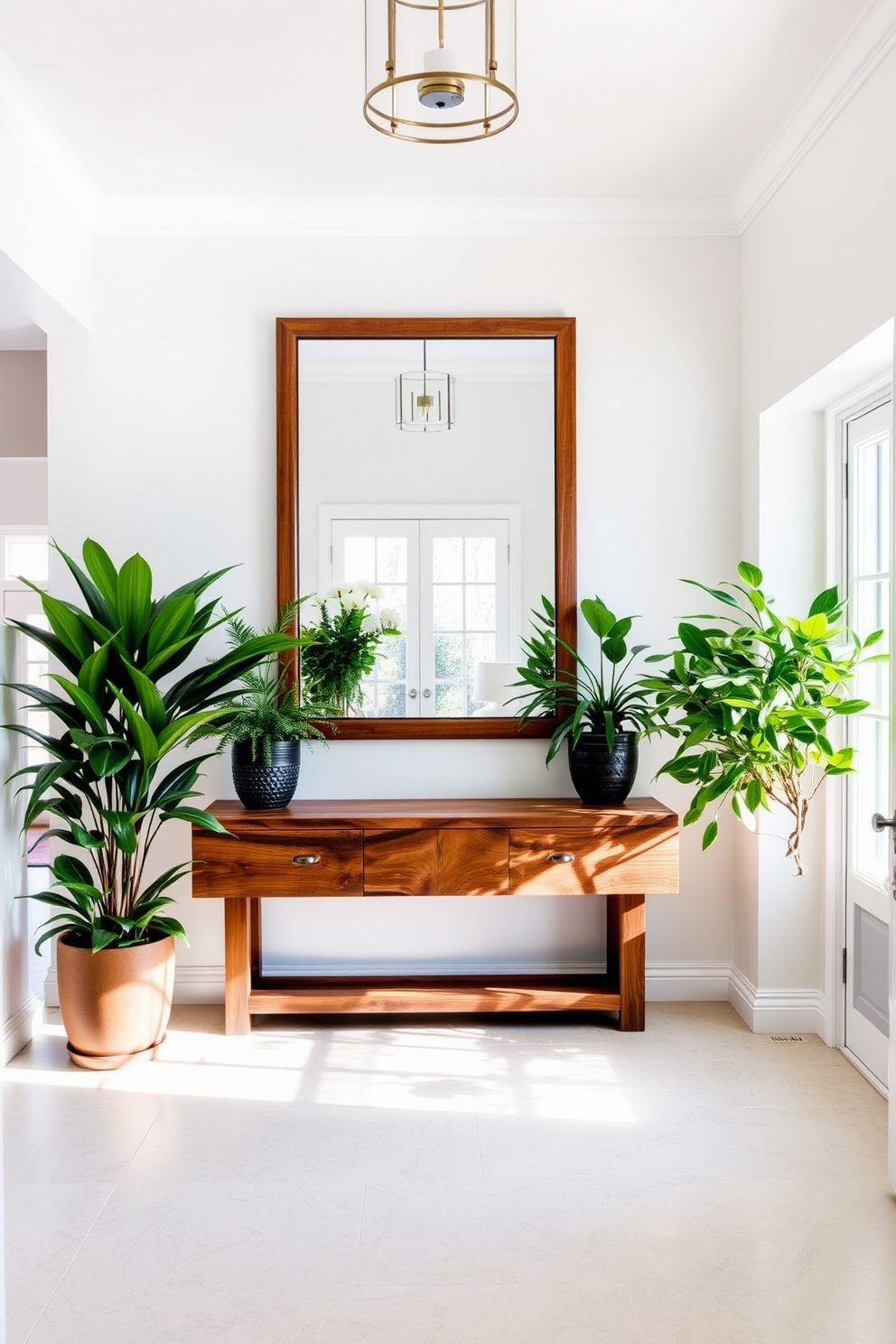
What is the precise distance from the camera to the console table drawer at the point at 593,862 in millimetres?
3273

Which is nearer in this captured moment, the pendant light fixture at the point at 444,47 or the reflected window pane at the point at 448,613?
the pendant light fixture at the point at 444,47

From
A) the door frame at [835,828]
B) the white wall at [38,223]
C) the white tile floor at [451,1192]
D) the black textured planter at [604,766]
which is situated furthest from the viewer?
the black textured planter at [604,766]

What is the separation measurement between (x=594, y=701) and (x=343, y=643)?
0.90 m

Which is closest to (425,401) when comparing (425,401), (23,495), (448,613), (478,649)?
(425,401)

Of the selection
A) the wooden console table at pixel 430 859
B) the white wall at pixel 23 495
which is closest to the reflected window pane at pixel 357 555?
the wooden console table at pixel 430 859

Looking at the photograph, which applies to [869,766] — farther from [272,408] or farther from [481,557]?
[272,408]

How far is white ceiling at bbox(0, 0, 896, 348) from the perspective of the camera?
2541 millimetres

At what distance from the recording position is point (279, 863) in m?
3.24

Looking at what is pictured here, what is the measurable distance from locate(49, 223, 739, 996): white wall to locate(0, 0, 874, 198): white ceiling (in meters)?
0.24

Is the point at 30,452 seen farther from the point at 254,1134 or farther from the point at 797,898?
the point at 797,898

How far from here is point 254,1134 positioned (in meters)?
2.70

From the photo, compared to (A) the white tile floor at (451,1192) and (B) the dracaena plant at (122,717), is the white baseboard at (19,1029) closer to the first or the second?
(A) the white tile floor at (451,1192)

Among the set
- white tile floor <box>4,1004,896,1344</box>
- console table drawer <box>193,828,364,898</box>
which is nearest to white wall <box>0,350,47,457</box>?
console table drawer <box>193,828,364,898</box>

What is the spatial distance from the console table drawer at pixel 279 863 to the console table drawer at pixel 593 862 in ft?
1.70
